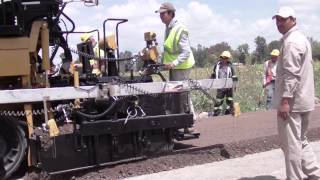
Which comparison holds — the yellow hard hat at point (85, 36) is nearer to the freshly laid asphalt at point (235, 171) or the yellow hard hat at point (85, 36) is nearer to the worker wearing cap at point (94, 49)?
the worker wearing cap at point (94, 49)

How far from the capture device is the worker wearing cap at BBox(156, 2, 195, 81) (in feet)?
25.7

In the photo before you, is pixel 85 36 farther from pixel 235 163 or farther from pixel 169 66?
pixel 235 163

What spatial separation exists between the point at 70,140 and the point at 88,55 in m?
1.19

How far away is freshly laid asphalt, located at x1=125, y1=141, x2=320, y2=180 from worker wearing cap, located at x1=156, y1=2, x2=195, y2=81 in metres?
1.49

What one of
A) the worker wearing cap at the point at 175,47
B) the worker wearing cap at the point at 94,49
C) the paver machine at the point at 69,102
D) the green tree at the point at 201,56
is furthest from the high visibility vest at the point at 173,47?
the green tree at the point at 201,56

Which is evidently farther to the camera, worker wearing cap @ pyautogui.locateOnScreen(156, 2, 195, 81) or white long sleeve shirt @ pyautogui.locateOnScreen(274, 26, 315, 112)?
worker wearing cap @ pyautogui.locateOnScreen(156, 2, 195, 81)

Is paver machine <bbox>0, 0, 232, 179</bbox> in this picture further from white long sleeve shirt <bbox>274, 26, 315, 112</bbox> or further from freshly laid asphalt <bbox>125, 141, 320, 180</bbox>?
white long sleeve shirt <bbox>274, 26, 315, 112</bbox>

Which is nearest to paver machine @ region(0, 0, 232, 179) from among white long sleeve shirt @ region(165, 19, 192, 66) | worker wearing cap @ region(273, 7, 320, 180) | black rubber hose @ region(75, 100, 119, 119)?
black rubber hose @ region(75, 100, 119, 119)

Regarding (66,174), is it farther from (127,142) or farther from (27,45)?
(27,45)

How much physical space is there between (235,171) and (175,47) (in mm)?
2056

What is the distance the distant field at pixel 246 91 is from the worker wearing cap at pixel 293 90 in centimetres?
727

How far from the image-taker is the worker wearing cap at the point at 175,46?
7828 mm

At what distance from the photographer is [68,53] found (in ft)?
24.1

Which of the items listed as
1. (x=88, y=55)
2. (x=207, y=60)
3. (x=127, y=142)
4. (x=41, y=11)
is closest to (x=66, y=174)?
(x=127, y=142)
